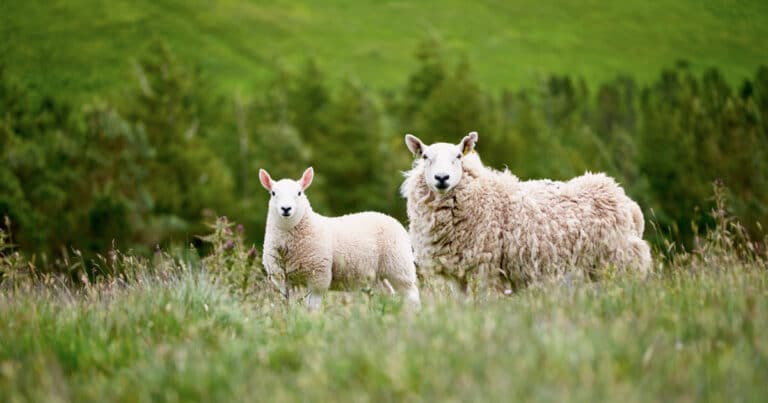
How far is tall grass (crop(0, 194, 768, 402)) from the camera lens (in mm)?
3371

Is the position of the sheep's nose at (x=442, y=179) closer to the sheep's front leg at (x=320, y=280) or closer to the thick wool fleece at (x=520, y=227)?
the thick wool fleece at (x=520, y=227)

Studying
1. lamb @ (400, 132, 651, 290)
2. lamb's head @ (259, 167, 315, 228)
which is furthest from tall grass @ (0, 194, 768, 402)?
lamb's head @ (259, 167, 315, 228)

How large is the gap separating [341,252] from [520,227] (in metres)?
1.91

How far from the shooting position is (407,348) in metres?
3.82

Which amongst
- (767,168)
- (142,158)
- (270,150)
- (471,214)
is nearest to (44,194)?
(142,158)

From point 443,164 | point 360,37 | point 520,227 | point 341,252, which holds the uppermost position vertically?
point 360,37

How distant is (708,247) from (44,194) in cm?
3934

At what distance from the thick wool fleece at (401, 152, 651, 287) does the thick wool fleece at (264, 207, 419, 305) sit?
349 mm

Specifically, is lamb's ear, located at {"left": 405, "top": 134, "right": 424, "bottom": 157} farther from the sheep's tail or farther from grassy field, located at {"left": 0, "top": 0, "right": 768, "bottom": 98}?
grassy field, located at {"left": 0, "top": 0, "right": 768, "bottom": 98}

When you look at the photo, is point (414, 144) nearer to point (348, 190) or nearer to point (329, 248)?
point (329, 248)

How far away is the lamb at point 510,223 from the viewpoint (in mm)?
7562

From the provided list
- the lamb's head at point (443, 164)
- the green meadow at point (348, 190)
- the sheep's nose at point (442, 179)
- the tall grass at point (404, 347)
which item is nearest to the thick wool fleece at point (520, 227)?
the lamb's head at point (443, 164)

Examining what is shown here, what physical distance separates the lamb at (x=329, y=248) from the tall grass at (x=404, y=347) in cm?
241

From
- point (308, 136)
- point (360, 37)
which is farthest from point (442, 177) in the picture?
point (360, 37)
